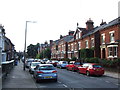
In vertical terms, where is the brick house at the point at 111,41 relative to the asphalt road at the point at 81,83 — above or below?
above

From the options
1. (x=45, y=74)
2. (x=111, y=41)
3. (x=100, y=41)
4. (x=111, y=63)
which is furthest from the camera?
(x=100, y=41)

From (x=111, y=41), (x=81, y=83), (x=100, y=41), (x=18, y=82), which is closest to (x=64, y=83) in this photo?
(x=81, y=83)

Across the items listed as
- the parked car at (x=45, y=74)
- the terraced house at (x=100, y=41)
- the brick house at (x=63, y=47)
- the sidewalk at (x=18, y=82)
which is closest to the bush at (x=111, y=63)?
the terraced house at (x=100, y=41)

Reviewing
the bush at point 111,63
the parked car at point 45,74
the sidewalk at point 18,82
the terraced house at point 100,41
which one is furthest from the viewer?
the terraced house at point 100,41

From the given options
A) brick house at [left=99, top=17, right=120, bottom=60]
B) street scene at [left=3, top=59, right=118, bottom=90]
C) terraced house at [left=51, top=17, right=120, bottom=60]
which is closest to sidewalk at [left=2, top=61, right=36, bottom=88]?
street scene at [left=3, top=59, right=118, bottom=90]

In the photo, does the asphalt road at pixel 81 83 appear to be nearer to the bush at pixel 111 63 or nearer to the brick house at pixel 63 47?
the bush at pixel 111 63

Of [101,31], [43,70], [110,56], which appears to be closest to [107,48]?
[110,56]

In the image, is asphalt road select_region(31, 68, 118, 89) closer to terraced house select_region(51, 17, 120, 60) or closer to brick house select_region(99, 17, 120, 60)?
brick house select_region(99, 17, 120, 60)

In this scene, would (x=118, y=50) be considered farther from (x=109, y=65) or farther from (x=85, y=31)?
(x=85, y=31)

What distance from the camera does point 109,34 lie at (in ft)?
95.4

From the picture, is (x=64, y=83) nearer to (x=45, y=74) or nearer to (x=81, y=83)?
(x=81, y=83)

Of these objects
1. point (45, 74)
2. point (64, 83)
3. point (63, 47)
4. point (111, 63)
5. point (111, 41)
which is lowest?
point (64, 83)

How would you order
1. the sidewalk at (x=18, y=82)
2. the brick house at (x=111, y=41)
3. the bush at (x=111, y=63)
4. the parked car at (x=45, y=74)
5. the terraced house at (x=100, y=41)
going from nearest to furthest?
the sidewalk at (x=18, y=82) < the parked car at (x=45, y=74) < the bush at (x=111, y=63) < the brick house at (x=111, y=41) < the terraced house at (x=100, y=41)

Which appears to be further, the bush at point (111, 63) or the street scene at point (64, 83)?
the bush at point (111, 63)
